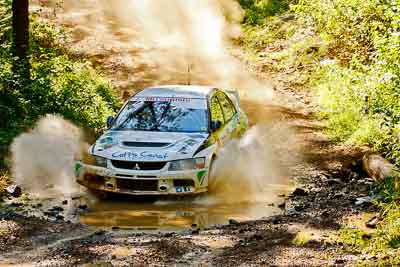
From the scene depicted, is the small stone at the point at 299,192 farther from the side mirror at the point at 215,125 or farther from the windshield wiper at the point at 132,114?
the windshield wiper at the point at 132,114

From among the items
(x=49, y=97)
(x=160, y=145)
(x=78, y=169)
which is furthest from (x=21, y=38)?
(x=160, y=145)

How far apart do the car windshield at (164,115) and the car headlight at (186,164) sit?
1.03 meters

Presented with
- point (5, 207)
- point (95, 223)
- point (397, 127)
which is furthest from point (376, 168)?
point (5, 207)

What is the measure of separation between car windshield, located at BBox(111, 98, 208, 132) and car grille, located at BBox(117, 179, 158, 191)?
4.25ft

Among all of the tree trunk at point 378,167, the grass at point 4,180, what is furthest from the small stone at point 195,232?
the grass at point 4,180

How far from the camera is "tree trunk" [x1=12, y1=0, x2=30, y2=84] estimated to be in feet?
48.0

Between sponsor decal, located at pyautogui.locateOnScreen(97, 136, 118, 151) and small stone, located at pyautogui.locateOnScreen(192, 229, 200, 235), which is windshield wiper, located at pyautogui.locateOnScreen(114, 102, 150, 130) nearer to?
sponsor decal, located at pyautogui.locateOnScreen(97, 136, 118, 151)

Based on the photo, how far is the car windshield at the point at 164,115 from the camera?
11.1 metres

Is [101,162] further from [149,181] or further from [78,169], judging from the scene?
[149,181]

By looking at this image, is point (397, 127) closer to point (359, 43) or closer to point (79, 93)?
point (359, 43)

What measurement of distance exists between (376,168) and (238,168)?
88.7 inches

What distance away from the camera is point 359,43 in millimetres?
15758

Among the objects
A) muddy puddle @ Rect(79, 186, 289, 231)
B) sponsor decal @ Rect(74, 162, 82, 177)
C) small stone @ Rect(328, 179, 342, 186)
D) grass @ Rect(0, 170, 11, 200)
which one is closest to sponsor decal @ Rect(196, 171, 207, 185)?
muddy puddle @ Rect(79, 186, 289, 231)

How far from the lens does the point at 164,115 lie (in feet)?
37.4
